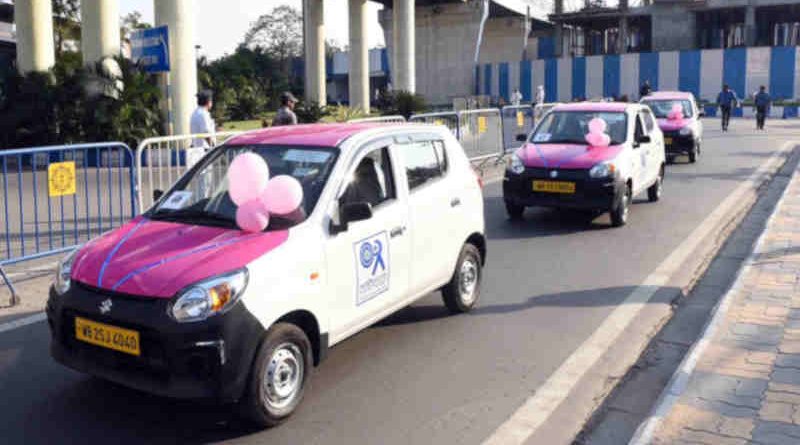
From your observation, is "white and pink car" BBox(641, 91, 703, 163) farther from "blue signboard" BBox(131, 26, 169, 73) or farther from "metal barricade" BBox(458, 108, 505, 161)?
"blue signboard" BBox(131, 26, 169, 73)

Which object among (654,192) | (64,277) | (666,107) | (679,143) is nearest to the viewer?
(64,277)

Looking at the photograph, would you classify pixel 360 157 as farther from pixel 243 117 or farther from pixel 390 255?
pixel 243 117

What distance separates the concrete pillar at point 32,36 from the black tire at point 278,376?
59.7 feet

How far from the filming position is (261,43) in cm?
9025

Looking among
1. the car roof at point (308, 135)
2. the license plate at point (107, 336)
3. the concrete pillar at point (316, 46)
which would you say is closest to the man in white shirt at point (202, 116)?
the car roof at point (308, 135)

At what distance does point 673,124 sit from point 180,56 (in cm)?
1243

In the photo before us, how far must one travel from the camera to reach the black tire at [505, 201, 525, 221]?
38.0 ft

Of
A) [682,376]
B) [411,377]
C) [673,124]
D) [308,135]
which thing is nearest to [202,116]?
[308,135]

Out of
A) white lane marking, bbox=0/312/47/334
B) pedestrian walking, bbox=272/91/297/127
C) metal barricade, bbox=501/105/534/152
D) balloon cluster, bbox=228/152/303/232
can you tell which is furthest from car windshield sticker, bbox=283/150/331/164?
metal barricade, bbox=501/105/534/152

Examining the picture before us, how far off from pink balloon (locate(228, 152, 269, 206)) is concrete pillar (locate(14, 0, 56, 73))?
17.4m

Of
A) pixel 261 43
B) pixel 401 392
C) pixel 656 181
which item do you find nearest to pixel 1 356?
pixel 401 392

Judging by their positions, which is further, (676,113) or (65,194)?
(676,113)

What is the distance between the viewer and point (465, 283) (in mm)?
6828

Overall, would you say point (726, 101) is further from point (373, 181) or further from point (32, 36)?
point (373, 181)
